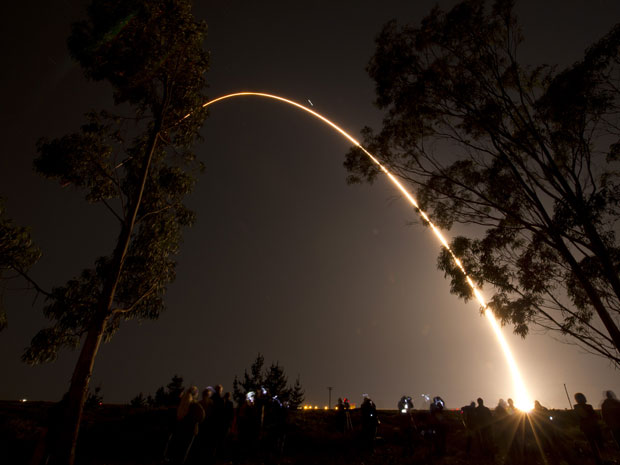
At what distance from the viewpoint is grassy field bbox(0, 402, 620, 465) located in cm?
966

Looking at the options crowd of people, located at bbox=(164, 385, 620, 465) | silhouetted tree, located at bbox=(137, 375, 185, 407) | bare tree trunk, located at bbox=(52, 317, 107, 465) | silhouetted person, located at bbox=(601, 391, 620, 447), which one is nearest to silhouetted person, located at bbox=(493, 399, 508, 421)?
crowd of people, located at bbox=(164, 385, 620, 465)

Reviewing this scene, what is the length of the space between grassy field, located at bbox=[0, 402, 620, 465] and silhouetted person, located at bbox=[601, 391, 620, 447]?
6.58 feet

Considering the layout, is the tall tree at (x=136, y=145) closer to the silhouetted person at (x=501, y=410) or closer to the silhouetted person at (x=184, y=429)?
the silhouetted person at (x=184, y=429)

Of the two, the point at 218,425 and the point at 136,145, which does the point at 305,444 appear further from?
the point at 136,145

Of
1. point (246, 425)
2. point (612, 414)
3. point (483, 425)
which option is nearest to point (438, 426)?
point (483, 425)

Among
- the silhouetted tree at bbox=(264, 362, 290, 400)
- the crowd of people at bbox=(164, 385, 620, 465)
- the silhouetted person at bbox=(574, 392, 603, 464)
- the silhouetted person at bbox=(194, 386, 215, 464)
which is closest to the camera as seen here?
the crowd of people at bbox=(164, 385, 620, 465)

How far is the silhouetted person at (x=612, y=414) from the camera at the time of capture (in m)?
8.00

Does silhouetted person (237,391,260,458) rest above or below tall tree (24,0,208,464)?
below

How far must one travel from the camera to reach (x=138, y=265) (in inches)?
469

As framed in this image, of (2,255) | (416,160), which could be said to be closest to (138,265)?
(2,255)

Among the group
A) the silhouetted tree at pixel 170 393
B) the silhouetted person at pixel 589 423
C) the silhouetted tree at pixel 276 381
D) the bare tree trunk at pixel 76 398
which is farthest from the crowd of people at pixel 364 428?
the silhouetted tree at pixel 170 393

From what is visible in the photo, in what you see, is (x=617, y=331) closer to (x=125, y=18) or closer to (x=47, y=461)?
(x=47, y=461)

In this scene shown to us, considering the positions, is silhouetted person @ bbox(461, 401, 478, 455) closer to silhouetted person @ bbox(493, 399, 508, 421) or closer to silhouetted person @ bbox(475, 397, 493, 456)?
silhouetted person @ bbox(475, 397, 493, 456)

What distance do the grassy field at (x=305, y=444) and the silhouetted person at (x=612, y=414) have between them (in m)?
2.01
